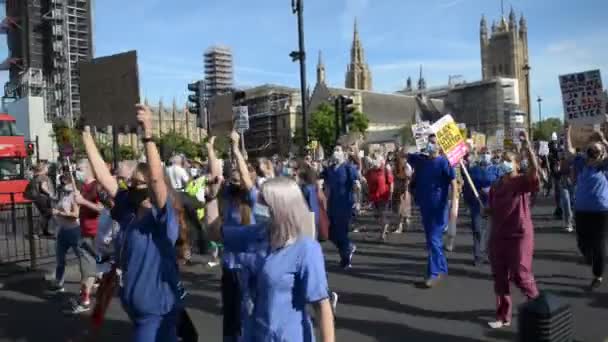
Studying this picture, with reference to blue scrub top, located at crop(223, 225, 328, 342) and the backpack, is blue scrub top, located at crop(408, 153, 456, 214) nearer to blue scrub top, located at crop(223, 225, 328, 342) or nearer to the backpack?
blue scrub top, located at crop(223, 225, 328, 342)

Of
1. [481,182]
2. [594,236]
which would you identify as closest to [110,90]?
[594,236]

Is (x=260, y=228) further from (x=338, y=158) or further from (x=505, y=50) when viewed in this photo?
(x=505, y=50)

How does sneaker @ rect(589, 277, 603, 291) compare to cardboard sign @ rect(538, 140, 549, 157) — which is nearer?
sneaker @ rect(589, 277, 603, 291)

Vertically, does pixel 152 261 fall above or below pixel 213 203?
below

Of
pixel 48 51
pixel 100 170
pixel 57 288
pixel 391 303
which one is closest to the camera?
pixel 100 170

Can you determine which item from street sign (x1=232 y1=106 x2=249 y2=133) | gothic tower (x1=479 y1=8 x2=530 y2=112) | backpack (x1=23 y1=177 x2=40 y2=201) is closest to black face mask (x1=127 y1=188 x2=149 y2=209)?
street sign (x1=232 y1=106 x2=249 y2=133)

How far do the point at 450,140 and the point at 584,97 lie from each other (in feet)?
5.86

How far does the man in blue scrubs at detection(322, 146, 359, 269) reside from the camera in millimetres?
8930

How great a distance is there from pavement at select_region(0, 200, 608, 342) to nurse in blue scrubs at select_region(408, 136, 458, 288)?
1.10 ft

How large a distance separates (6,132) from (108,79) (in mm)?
23741

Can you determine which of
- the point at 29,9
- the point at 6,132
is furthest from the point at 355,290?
the point at 29,9

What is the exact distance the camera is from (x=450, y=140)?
8211mm

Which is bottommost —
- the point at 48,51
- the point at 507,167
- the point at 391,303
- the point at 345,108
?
the point at 391,303

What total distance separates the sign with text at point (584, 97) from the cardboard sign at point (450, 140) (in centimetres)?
138
